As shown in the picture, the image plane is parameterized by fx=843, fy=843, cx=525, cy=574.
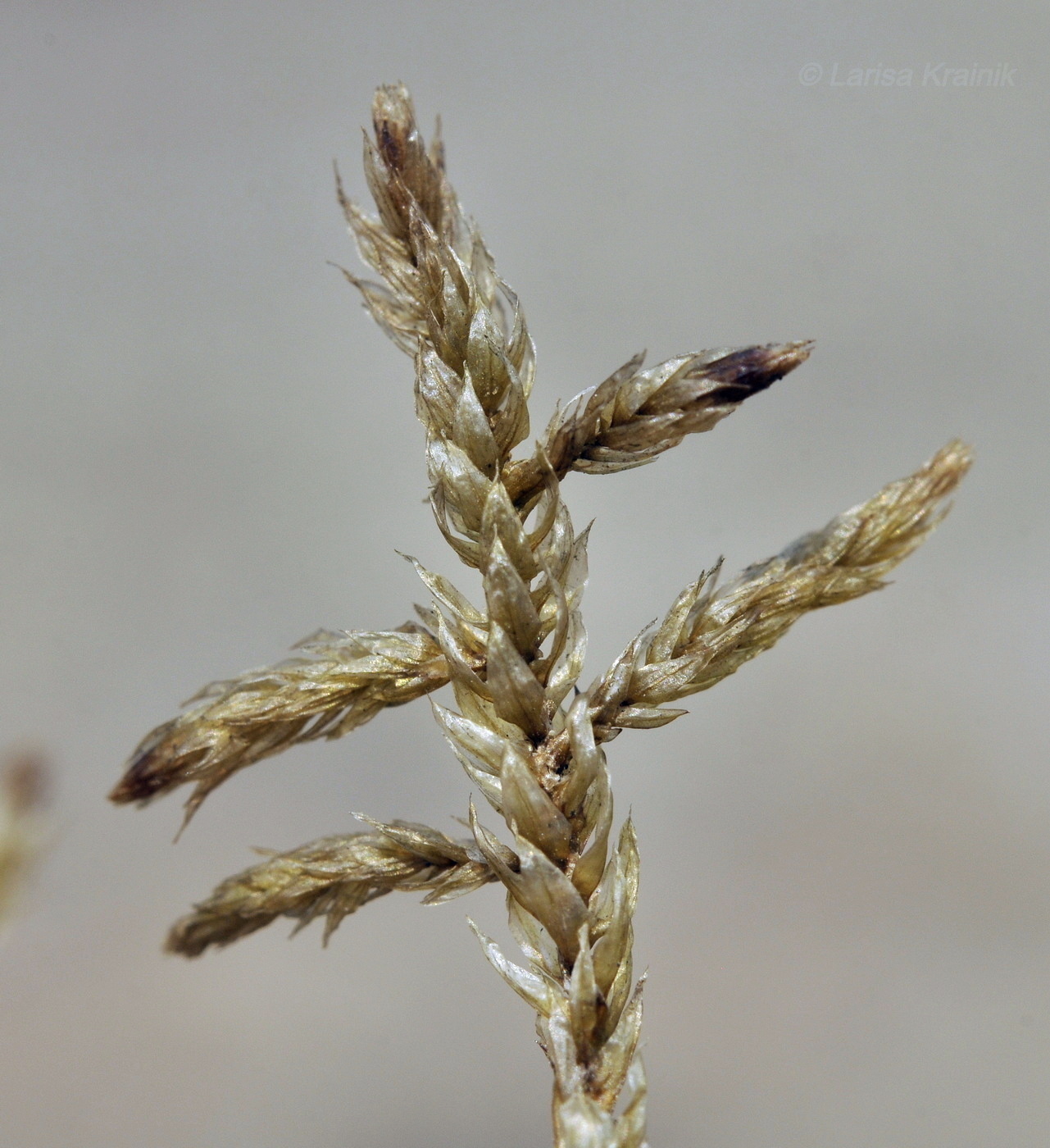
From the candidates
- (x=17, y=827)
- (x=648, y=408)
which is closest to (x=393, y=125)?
(x=648, y=408)

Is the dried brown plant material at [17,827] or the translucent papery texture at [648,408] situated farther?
→ the dried brown plant material at [17,827]

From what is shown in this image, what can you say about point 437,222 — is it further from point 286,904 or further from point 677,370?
point 286,904

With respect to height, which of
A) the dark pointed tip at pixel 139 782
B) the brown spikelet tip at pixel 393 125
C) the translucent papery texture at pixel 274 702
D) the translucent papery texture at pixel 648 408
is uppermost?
the brown spikelet tip at pixel 393 125

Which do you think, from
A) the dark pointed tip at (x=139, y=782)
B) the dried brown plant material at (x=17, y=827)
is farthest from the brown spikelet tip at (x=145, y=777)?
Answer: the dried brown plant material at (x=17, y=827)

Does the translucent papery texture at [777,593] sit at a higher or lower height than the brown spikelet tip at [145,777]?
higher

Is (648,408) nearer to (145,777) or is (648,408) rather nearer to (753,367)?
(753,367)

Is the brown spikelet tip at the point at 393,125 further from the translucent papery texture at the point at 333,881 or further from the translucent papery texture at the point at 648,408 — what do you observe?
the translucent papery texture at the point at 333,881

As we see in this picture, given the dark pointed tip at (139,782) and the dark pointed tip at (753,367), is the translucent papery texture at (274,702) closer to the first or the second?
the dark pointed tip at (139,782)

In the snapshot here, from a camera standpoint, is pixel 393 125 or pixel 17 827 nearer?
pixel 393 125
